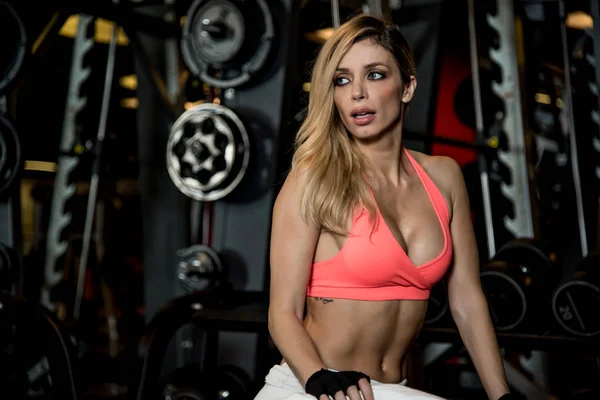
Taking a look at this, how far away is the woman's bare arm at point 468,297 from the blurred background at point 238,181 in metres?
0.76

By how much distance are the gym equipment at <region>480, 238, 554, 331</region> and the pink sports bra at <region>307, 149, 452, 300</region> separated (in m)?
1.43

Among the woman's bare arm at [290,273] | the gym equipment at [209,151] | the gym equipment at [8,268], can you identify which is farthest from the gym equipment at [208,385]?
the woman's bare arm at [290,273]

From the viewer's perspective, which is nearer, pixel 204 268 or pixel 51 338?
pixel 51 338

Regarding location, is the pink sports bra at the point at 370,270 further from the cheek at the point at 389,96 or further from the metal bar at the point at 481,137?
the metal bar at the point at 481,137

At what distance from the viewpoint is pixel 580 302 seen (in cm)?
276

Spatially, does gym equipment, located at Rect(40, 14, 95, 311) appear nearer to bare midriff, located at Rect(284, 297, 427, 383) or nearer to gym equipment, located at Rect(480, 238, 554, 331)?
gym equipment, located at Rect(480, 238, 554, 331)

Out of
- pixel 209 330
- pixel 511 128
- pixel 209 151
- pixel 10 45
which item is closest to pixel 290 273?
pixel 209 330

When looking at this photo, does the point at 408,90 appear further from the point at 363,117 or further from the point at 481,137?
the point at 481,137

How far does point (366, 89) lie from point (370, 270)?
Result: 38 centimetres

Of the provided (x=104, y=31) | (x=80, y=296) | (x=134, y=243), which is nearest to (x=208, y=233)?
(x=80, y=296)

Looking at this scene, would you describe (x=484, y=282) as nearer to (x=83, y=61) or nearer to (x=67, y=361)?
(x=67, y=361)

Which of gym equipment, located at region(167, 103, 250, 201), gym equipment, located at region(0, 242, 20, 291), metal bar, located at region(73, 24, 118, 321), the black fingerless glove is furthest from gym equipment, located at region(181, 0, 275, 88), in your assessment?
the black fingerless glove

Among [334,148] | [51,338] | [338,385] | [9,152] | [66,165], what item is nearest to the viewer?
[338,385]

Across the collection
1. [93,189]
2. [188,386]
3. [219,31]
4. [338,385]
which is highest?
[219,31]
